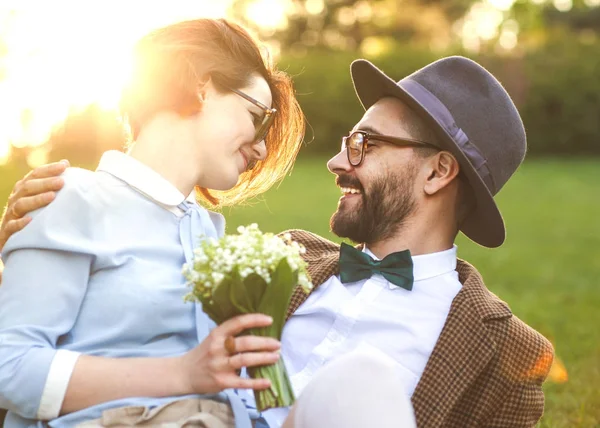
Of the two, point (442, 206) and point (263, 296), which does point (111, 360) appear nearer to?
point (263, 296)

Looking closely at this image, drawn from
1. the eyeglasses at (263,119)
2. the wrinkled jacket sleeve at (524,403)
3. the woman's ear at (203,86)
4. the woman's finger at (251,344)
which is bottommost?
the wrinkled jacket sleeve at (524,403)

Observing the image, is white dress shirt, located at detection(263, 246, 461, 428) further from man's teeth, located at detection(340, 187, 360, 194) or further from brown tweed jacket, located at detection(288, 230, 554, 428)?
man's teeth, located at detection(340, 187, 360, 194)

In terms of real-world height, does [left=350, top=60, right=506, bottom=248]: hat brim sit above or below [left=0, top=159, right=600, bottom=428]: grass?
above

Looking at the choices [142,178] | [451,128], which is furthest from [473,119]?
[142,178]

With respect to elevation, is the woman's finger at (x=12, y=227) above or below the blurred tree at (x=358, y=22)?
above

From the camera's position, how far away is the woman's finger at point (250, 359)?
2.36m

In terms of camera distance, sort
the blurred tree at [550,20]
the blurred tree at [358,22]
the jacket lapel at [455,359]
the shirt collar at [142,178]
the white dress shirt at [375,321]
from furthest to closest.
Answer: the blurred tree at [358,22], the blurred tree at [550,20], the white dress shirt at [375,321], the jacket lapel at [455,359], the shirt collar at [142,178]

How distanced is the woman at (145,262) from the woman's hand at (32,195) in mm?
14

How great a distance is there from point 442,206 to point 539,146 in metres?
22.0

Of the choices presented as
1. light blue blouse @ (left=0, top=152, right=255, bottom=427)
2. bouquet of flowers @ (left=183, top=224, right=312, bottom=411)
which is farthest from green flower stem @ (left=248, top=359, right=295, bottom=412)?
light blue blouse @ (left=0, top=152, right=255, bottom=427)

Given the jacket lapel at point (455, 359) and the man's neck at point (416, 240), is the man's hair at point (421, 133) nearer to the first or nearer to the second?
the man's neck at point (416, 240)

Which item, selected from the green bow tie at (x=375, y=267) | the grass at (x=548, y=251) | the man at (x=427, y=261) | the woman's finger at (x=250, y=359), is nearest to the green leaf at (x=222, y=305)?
the woman's finger at (x=250, y=359)

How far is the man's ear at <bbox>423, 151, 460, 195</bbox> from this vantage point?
3.61 m

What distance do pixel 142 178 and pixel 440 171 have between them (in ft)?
4.52
